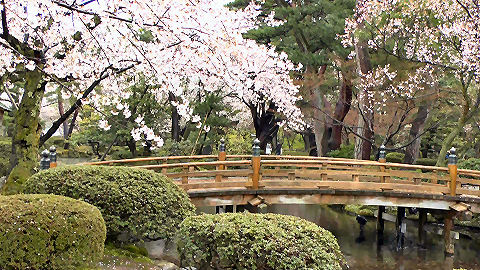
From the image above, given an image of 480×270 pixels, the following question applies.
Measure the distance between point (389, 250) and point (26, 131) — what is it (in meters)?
11.4

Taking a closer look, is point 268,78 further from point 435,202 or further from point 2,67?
point 2,67

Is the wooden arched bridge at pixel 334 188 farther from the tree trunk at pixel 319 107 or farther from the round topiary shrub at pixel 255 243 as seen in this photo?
the tree trunk at pixel 319 107

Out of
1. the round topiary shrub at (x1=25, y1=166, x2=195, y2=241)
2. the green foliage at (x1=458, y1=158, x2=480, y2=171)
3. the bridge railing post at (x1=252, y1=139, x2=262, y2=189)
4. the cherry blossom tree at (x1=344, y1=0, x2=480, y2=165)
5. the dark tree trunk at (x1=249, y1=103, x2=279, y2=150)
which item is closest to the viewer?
the round topiary shrub at (x1=25, y1=166, x2=195, y2=241)

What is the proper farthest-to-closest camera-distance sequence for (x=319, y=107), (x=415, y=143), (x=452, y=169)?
(x=415, y=143), (x=319, y=107), (x=452, y=169)

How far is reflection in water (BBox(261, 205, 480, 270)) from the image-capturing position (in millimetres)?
13594

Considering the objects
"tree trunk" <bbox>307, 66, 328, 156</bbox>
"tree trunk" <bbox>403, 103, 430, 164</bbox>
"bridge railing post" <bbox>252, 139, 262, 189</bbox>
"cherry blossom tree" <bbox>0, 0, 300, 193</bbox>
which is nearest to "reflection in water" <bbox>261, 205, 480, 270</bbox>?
"bridge railing post" <bbox>252, 139, 262, 189</bbox>

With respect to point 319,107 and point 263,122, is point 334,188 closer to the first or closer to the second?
point 319,107

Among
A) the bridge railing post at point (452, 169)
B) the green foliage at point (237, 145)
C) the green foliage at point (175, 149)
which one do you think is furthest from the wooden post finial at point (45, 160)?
the green foliage at point (237, 145)

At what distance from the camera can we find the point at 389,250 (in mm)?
15156

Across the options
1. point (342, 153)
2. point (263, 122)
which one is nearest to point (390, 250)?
point (342, 153)

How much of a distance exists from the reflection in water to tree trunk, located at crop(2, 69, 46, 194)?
8705 mm

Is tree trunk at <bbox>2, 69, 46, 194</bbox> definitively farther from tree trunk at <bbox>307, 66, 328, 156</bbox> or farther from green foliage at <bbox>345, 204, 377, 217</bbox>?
green foliage at <bbox>345, 204, 377, 217</bbox>

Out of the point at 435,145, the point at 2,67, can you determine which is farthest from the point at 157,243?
the point at 435,145

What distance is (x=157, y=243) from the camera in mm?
13352
